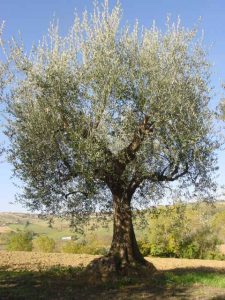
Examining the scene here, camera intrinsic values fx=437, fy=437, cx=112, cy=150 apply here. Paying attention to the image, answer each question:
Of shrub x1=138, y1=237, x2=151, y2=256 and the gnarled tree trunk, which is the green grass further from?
shrub x1=138, y1=237, x2=151, y2=256

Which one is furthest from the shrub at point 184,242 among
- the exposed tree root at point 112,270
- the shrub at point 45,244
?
the exposed tree root at point 112,270

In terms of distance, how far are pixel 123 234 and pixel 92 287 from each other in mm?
3240

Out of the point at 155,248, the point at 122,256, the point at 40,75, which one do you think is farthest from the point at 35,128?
the point at 155,248

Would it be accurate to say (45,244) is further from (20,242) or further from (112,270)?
(112,270)

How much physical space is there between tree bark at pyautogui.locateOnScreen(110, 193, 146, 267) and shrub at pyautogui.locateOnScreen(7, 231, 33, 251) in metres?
17.2

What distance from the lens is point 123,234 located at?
67.6 ft

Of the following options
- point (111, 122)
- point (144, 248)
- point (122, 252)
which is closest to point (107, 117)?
point (111, 122)

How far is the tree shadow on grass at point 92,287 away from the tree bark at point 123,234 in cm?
130

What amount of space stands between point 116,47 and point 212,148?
20.7 feet

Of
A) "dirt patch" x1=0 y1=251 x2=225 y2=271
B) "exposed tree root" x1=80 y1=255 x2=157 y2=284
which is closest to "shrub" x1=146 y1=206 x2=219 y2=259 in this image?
"dirt patch" x1=0 y1=251 x2=225 y2=271

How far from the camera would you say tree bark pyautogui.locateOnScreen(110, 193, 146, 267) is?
20.3 meters

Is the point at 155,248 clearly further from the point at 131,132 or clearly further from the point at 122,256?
the point at 131,132

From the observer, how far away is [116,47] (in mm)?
19156

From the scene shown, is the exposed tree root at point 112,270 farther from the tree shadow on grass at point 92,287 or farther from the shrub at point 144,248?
the shrub at point 144,248
